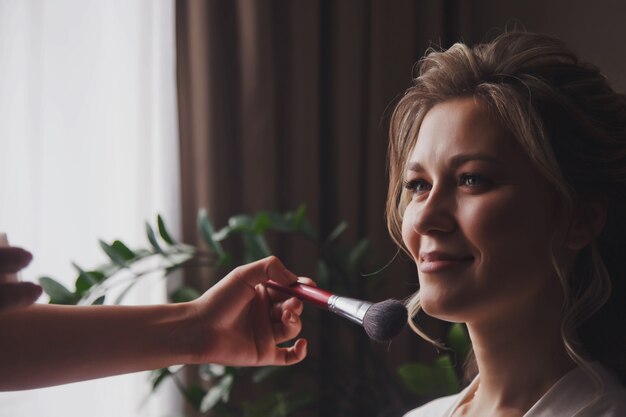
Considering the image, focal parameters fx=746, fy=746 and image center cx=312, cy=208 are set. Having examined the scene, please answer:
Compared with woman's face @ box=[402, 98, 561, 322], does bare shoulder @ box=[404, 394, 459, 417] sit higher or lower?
lower

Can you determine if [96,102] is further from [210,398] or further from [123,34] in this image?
[210,398]

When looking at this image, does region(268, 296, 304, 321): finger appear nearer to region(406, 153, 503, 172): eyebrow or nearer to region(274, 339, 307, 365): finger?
region(274, 339, 307, 365): finger

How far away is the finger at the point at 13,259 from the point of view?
49 cm

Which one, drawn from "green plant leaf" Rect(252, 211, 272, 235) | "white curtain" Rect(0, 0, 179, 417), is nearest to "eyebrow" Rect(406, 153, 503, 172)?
"green plant leaf" Rect(252, 211, 272, 235)

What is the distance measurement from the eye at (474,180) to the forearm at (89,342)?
39cm

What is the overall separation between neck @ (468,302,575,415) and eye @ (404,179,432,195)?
0.17 metres

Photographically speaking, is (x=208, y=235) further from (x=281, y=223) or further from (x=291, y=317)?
(x=291, y=317)

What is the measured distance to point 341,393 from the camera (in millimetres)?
1806

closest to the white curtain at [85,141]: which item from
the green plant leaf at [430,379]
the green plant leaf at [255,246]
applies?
the green plant leaf at [255,246]

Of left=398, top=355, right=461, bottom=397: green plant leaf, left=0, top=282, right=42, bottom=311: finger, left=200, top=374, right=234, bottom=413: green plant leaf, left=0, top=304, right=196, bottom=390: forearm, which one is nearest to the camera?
left=0, top=282, right=42, bottom=311: finger

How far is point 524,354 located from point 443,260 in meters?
0.15

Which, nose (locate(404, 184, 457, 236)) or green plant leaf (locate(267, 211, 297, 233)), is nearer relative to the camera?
nose (locate(404, 184, 457, 236))

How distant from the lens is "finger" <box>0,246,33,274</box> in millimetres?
490

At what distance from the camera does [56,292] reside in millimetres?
1356
